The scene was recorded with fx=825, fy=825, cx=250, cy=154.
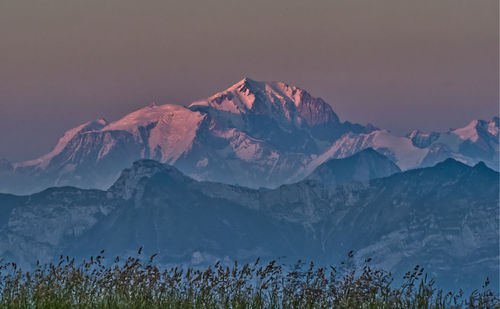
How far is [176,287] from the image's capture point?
2166cm

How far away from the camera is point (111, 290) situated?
21.0m

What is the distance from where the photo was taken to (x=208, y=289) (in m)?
21.6

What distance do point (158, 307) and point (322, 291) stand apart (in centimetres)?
419

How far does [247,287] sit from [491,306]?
20.9 ft

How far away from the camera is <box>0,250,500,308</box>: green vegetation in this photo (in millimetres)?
19703

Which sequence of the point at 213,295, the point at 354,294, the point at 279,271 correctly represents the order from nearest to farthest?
1. the point at 354,294
2. the point at 279,271
3. the point at 213,295

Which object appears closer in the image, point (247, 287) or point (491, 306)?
point (491, 306)

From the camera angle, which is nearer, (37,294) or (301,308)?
(37,294)

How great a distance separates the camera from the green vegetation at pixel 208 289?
19.7 m

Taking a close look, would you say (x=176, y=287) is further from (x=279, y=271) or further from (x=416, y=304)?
(x=416, y=304)

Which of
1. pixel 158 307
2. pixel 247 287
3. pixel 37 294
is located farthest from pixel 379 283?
pixel 37 294

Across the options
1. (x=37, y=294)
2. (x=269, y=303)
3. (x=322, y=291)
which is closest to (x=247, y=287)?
(x=269, y=303)

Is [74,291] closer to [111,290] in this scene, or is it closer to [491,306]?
[111,290]

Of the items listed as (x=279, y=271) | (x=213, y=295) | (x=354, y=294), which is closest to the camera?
(x=354, y=294)
